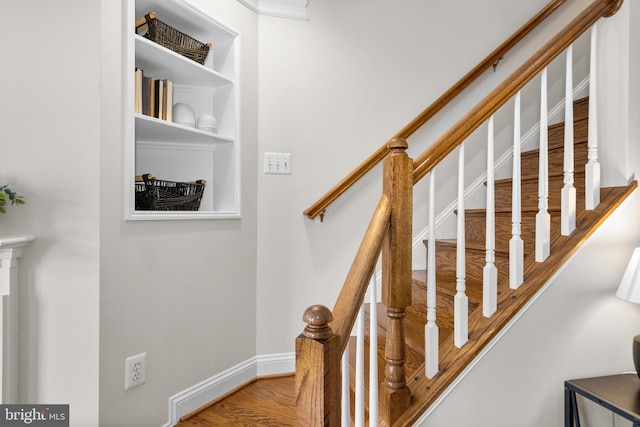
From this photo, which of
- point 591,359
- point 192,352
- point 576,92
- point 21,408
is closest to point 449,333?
point 591,359

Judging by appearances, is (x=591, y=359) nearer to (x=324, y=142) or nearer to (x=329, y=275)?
(x=329, y=275)

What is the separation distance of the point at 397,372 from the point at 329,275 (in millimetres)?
1036

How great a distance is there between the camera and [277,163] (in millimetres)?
2109

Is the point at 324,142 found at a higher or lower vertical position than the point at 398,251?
higher

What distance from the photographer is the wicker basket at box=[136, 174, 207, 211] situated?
166cm

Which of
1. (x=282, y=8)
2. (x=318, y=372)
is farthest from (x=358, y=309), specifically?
(x=282, y=8)

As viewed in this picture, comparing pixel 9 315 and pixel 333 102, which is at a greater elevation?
pixel 333 102

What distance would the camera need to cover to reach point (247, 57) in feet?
6.63

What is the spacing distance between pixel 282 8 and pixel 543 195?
5.76 ft

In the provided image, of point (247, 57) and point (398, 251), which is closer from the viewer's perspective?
point (398, 251)

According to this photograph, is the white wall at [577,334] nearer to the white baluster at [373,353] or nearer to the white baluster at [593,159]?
the white baluster at [593,159]

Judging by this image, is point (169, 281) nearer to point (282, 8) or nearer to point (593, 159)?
point (282, 8)

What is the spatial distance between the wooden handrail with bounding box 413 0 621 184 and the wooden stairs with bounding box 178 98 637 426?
58 cm

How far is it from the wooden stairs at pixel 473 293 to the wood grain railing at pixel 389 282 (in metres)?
0.20
